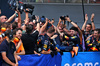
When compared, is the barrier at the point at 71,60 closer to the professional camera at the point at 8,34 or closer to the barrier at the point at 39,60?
the barrier at the point at 39,60

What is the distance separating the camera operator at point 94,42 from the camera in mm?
7492

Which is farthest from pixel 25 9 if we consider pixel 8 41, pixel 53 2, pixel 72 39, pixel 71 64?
pixel 53 2

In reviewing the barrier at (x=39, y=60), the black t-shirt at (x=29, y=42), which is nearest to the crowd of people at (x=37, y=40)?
the black t-shirt at (x=29, y=42)

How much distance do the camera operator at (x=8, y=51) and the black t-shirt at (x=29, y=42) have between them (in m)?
0.66

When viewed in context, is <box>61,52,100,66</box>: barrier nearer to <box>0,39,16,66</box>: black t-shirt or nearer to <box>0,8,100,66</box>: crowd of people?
<box>0,8,100,66</box>: crowd of people

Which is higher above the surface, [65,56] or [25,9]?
[25,9]

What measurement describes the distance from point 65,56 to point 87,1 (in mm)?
9715

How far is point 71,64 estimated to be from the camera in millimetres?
7391

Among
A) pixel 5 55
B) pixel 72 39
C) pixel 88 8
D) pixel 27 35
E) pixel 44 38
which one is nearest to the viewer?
pixel 5 55

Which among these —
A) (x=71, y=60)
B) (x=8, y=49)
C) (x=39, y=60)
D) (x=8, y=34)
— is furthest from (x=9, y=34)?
(x=71, y=60)

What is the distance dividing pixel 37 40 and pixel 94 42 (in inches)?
90.9

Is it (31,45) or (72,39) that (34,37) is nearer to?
(31,45)

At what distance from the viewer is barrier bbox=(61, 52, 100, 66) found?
289 inches

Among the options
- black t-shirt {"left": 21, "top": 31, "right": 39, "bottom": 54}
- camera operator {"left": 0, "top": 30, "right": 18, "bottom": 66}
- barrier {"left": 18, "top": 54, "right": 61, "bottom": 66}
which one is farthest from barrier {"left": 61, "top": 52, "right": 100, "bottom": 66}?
camera operator {"left": 0, "top": 30, "right": 18, "bottom": 66}
